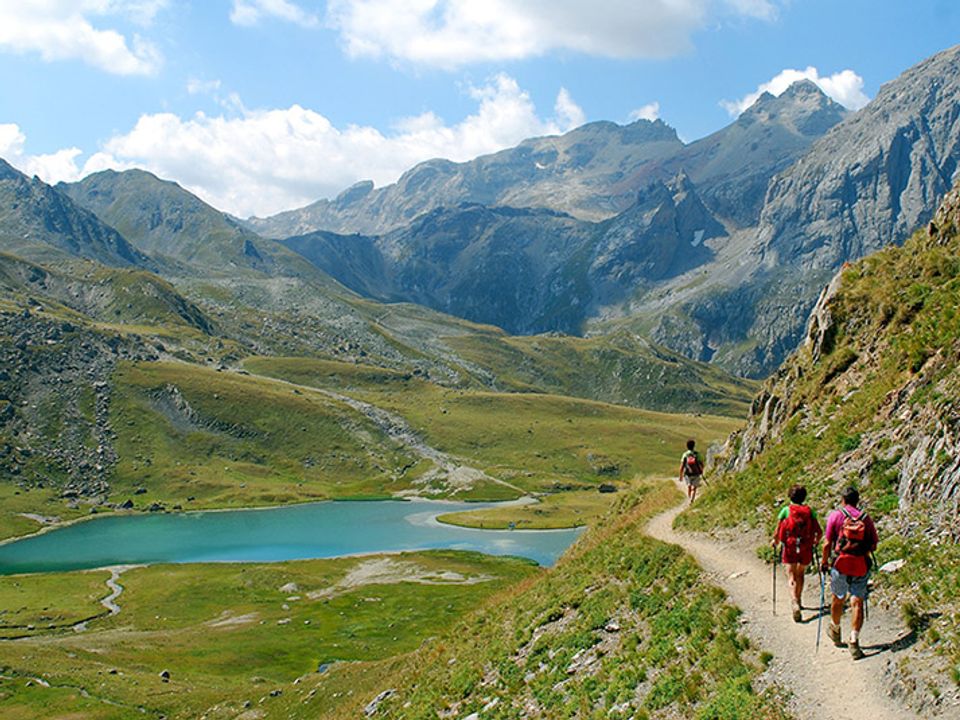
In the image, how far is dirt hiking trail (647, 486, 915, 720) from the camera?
16359 mm

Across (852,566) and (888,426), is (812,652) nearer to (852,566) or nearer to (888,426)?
(852,566)

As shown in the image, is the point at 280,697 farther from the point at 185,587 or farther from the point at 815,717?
the point at 185,587

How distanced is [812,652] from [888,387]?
47.7 ft

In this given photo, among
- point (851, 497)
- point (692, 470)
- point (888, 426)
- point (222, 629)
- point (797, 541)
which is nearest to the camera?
point (851, 497)

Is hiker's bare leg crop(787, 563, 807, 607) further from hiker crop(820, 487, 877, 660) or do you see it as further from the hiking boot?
the hiking boot

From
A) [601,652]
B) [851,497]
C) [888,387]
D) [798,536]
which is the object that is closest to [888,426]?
[888,387]

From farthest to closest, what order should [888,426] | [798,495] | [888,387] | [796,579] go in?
[888,387], [888,426], [798,495], [796,579]

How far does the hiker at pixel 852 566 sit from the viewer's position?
18.2 meters

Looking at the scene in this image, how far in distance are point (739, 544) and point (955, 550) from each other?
33.5 ft

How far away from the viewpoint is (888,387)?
29922mm

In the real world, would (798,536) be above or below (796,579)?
above

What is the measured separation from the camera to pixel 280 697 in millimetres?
58438

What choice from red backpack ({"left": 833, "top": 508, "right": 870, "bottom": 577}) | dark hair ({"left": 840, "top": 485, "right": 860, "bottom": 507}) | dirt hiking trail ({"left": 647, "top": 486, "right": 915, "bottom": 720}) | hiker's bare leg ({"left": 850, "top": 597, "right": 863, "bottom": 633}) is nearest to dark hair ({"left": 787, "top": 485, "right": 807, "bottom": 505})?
dark hair ({"left": 840, "top": 485, "right": 860, "bottom": 507})

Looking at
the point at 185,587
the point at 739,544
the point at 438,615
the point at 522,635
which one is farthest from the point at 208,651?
the point at 739,544
